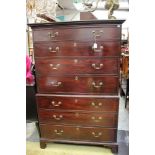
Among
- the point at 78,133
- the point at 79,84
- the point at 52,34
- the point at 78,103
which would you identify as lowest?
the point at 78,133

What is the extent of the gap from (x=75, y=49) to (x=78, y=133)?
34.3 inches

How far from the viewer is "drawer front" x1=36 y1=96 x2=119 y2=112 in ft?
6.03

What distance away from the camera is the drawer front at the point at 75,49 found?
171cm

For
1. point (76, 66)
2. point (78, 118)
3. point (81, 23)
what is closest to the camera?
point (81, 23)

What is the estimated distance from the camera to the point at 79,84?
1.86m

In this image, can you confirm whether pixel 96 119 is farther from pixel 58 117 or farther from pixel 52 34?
pixel 52 34

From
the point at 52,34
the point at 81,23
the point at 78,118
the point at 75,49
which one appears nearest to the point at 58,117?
the point at 78,118

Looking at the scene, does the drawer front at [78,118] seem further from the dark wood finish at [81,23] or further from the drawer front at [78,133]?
the dark wood finish at [81,23]

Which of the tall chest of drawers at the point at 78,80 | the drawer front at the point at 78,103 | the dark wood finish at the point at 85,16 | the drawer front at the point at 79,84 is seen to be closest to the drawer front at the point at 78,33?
the tall chest of drawers at the point at 78,80
